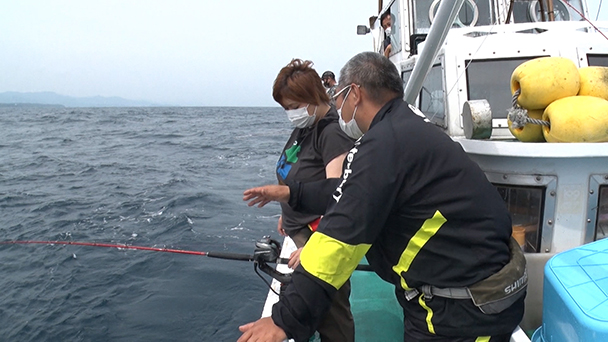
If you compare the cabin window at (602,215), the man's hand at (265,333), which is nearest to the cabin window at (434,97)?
the cabin window at (602,215)

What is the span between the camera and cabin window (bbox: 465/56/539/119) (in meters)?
3.62

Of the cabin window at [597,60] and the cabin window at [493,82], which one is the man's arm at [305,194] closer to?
the cabin window at [493,82]

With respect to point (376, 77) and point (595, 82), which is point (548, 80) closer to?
point (595, 82)

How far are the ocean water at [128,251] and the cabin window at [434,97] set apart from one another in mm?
3193

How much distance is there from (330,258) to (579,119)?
1926mm

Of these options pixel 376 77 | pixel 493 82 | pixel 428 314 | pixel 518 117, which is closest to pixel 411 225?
pixel 428 314

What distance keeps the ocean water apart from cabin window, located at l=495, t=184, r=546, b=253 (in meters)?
3.30

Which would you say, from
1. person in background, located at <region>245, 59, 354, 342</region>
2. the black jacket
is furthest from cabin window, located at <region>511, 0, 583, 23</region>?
the black jacket

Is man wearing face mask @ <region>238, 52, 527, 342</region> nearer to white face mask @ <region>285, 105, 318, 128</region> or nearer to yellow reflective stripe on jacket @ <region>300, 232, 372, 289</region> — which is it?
yellow reflective stripe on jacket @ <region>300, 232, 372, 289</region>

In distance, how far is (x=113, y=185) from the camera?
467 inches

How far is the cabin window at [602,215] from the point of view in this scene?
2733 mm

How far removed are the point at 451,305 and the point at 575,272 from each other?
67 cm

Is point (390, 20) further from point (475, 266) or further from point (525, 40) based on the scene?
point (475, 266)

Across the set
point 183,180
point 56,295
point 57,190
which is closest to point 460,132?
point 56,295
